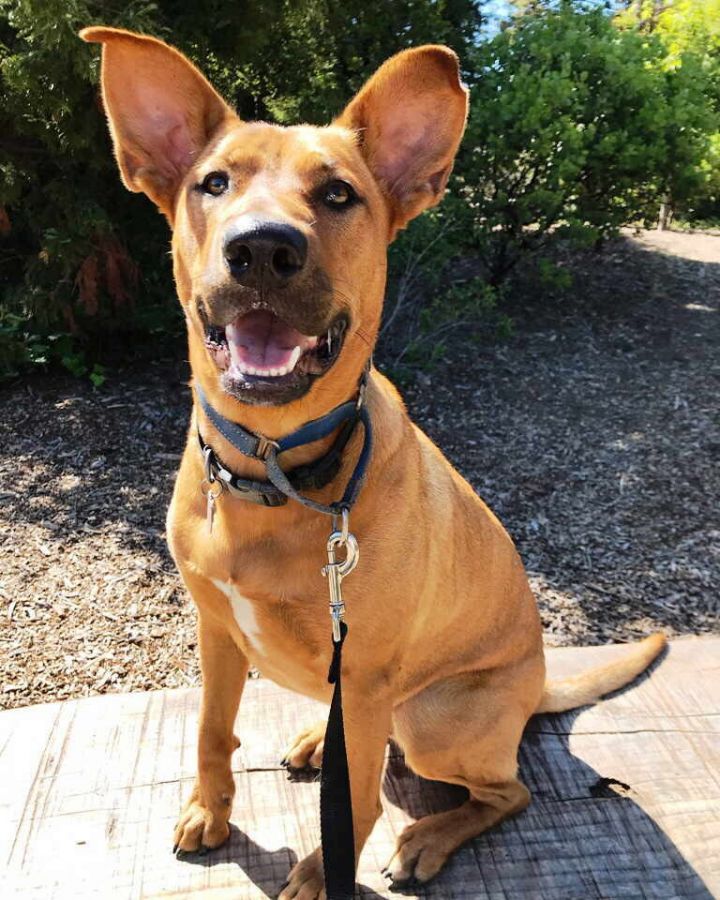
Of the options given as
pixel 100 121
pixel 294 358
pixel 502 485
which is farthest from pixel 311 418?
pixel 100 121

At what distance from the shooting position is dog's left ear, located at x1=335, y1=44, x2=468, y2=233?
2133mm

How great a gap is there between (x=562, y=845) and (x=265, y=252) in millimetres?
1971

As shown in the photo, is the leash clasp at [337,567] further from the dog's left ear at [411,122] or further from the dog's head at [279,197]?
the dog's left ear at [411,122]

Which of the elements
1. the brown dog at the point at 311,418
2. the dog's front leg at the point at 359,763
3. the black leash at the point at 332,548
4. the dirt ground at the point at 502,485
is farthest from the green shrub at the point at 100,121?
the dog's front leg at the point at 359,763

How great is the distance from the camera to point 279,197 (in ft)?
6.55

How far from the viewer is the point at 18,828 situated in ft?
7.86

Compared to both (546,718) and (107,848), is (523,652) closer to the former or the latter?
(546,718)

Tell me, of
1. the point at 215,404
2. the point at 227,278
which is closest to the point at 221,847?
the point at 215,404

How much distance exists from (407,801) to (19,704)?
71.5 inches

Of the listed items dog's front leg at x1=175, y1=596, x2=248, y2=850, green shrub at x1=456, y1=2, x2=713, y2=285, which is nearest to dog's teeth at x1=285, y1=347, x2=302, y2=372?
dog's front leg at x1=175, y1=596, x2=248, y2=850

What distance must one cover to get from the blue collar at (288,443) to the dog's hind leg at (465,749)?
0.89 metres

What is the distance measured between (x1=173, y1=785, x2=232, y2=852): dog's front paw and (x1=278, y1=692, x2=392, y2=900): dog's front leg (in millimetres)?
258

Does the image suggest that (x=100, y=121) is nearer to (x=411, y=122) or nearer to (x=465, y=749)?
(x=411, y=122)

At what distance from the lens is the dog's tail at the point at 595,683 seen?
2910mm
